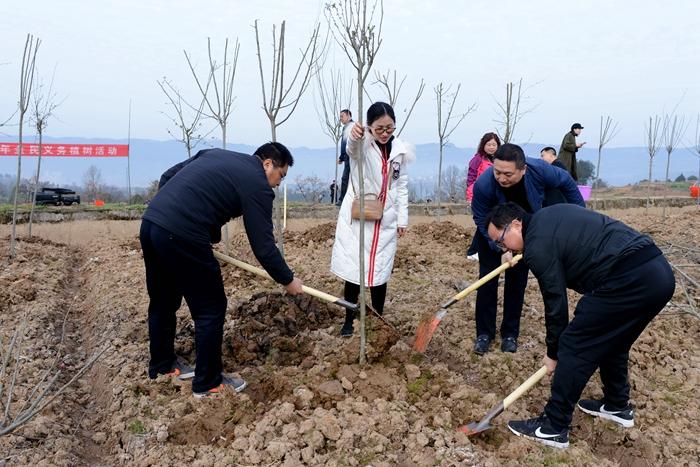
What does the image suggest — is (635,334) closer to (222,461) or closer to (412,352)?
(412,352)

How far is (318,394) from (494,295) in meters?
1.45

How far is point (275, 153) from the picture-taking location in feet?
10.0

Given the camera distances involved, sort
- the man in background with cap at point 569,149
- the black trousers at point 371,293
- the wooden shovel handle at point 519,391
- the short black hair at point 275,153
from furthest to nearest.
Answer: the man in background with cap at point 569,149
the black trousers at point 371,293
the short black hair at point 275,153
the wooden shovel handle at point 519,391

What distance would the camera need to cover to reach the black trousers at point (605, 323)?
2.48 metres

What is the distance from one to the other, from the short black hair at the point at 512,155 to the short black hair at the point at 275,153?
121cm

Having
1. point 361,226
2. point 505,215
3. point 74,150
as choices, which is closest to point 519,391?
point 505,215

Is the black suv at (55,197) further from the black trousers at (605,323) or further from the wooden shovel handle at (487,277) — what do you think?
the black trousers at (605,323)

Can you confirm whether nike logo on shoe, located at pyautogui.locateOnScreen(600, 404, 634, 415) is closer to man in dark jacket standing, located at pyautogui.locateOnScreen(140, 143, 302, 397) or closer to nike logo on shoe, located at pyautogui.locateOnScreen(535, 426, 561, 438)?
nike logo on shoe, located at pyautogui.locateOnScreen(535, 426, 561, 438)

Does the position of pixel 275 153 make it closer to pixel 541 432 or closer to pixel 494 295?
pixel 494 295

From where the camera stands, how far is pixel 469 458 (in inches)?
100

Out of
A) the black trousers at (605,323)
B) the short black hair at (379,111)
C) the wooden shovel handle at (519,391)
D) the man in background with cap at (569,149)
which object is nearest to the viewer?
the black trousers at (605,323)

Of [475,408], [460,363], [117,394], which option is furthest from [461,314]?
[117,394]

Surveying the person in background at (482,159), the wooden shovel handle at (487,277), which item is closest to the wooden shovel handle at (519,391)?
the wooden shovel handle at (487,277)

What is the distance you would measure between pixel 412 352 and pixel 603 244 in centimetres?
143
